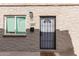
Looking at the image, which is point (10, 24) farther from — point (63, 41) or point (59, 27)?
point (63, 41)

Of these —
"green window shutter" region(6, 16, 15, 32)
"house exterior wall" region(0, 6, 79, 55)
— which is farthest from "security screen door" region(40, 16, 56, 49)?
"green window shutter" region(6, 16, 15, 32)

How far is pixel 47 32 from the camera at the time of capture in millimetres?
18594

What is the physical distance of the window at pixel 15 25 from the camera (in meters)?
18.3

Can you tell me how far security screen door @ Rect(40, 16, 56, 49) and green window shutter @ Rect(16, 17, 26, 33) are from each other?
3.92 ft

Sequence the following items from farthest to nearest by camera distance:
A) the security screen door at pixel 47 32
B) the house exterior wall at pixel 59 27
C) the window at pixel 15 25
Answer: the security screen door at pixel 47 32 → the window at pixel 15 25 → the house exterior wall at pixel 59 27

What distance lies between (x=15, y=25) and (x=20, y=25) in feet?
1.14

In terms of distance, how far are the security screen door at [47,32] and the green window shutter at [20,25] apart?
1195 millimetres

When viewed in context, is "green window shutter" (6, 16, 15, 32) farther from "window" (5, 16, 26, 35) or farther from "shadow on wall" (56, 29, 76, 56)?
"shadow on wall" (56, 29, 76, 56)

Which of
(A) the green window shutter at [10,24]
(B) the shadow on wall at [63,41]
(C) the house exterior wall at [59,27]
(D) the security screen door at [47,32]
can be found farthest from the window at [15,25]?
(B) the shadow on wall at [63,41]

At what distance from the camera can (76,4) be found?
1806 centimetres

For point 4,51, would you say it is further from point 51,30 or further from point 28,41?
point 51,30

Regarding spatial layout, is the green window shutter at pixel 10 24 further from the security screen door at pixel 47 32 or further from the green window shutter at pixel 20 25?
the security screen door at pixel 47 32

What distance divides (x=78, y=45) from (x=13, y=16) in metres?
4.92

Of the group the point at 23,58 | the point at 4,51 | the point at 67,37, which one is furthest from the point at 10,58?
the point at 67,37
